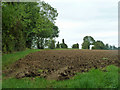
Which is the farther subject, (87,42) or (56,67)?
(87,42)

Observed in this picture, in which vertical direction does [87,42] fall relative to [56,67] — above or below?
above

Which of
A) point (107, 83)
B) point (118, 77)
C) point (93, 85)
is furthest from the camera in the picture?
point (118, 77)

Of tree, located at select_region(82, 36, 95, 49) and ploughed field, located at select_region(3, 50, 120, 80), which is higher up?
tree, located at select_region(82, 36, 95, 49)

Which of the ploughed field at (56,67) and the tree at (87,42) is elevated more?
the tree at (87,42)

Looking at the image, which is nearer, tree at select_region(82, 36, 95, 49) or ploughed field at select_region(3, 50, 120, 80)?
ploughed field at select_region(3, 50, 120, 80)

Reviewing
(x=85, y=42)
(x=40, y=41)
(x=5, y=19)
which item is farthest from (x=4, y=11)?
(x=85, y=42)

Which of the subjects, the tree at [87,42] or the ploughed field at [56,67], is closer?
the ploughed field at [56,67]

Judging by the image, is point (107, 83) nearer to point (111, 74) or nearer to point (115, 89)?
point (115, 89)

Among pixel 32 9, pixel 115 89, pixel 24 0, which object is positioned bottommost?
pixel 115 89

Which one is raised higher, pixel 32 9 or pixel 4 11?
pixel 32 9

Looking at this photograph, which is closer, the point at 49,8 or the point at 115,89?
the point at 115,89

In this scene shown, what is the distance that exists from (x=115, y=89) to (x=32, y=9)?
874 inches

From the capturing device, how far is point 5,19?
52.5 feet

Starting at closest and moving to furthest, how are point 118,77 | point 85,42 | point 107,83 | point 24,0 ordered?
1. point 107,83
2. point 118,77
3. point 24,0
4. point 85,42
